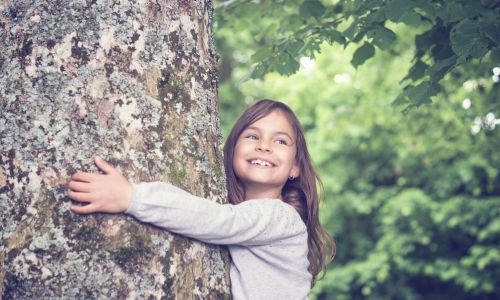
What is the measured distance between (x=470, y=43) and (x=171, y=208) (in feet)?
6.00

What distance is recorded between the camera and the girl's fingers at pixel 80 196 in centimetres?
183

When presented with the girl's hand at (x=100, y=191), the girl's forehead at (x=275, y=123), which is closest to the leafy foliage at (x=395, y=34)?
the girl's forehead at (x=275, y=123)

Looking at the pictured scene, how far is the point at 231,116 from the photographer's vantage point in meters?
12.9

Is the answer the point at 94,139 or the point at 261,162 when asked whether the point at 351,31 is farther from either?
the point at 94,139

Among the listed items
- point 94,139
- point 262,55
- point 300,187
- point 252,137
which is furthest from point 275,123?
point 94,139

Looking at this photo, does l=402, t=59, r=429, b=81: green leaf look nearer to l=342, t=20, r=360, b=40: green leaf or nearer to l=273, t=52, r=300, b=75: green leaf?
l=342, t=20, r=360, b=40: green leaf

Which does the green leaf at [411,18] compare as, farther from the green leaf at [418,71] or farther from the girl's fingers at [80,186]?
the girl's fingers at [80,186]

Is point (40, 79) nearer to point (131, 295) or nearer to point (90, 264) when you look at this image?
point (90, 264)

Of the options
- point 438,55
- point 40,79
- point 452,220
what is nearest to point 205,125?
point 40,79

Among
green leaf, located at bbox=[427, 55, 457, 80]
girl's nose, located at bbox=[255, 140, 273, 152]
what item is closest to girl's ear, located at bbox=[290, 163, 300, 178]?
girl's nose, located at bbox=[255, 140, 273, 152]

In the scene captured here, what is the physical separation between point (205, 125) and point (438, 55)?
1946 mm

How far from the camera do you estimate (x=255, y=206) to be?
2.42m

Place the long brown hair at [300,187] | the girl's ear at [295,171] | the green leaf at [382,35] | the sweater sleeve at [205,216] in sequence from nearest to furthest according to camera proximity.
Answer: the sweater sleeve at [205,216] < the long brown hair at [300,187] < the girl's ear at [295,171] < the green leaf at [382,35]

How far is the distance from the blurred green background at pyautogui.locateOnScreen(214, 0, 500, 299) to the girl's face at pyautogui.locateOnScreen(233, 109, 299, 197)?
14.6ft
